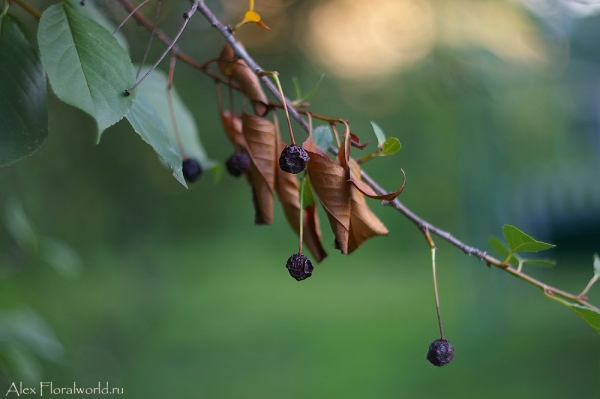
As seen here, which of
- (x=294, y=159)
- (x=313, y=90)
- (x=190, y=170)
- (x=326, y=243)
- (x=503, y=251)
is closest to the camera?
(x=294, y=159)

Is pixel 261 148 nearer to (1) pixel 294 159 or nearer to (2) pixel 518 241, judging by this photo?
(1) pixel 294 159

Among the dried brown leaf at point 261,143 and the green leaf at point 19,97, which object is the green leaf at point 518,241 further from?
the green leaf at point 19,97

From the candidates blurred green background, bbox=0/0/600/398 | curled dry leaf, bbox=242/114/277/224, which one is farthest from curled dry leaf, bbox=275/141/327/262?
blurred green background, bbox=0/0/600/398

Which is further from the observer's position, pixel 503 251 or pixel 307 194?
pixel 503 251

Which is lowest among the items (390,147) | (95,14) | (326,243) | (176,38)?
(390,147)

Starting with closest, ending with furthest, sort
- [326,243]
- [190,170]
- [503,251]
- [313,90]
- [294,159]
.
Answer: [294,159] → [313,90] → [503,251] → [190,170] → [326,243]

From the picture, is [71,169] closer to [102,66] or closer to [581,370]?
[102,66]

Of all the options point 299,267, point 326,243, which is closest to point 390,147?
point 299,267

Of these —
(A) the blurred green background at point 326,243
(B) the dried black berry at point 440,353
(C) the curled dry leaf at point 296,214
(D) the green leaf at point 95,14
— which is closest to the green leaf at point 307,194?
(C) the curled dry leaf at point 296,214
